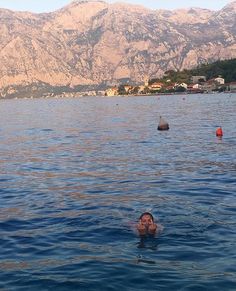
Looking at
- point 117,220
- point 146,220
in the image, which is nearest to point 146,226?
point 146,220

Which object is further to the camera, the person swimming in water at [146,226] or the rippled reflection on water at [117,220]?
the person swimming in water at [146,226]

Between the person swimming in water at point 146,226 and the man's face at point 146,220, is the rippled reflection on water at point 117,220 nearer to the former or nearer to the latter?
the person swimming in water at point 146,226

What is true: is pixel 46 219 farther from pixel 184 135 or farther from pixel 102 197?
pixel 184 135

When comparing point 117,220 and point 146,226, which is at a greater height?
point 146,226

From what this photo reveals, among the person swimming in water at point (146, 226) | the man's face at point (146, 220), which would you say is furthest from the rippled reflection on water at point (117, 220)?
the man's face at point (146, 220)

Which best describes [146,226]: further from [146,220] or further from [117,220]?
[117,220]

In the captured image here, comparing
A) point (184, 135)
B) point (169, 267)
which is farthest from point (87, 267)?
point (184, 135)

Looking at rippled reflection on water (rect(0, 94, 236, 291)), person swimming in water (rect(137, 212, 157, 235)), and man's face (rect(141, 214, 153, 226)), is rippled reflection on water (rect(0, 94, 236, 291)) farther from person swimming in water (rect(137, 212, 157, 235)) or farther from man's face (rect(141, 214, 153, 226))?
man's face (rect(141, 214, 153, 226))

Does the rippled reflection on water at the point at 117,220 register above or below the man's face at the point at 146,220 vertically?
below

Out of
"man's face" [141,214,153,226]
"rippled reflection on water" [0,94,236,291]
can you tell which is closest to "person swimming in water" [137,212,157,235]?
"man's face" [141,214,153,226]

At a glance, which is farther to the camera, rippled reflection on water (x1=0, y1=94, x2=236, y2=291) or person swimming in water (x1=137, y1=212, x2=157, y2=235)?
person swimming in water (x1=137, y1=212, x2=157, y2=235)

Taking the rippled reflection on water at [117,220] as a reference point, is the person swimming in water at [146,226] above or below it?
above

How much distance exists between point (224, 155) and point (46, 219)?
62.3 ft

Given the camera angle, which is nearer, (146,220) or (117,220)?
(146,220)
